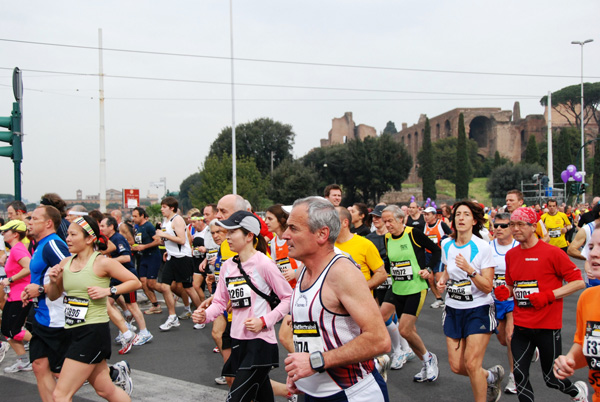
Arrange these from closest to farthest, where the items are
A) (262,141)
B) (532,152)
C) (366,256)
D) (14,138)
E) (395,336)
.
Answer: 1. (366,256)
2. (395,336)
3. (14,138)
4. (262,141)
5. (532,152)

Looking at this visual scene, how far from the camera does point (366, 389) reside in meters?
2.54

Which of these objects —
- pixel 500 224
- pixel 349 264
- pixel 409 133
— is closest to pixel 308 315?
pixel 349 264

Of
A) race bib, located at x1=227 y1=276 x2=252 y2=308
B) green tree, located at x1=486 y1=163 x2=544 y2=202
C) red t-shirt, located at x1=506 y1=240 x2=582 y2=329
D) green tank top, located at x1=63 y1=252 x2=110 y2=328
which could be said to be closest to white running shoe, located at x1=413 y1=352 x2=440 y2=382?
red t-shirt, located at x1=506 y1=240 x2=582 y2=329

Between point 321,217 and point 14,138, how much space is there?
8034 millimetres

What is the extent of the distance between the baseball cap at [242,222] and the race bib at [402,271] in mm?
2561

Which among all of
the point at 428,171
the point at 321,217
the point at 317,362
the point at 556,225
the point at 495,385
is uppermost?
the point at 428,171

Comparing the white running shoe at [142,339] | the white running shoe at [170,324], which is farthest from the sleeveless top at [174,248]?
the white running shoe at [142,339]

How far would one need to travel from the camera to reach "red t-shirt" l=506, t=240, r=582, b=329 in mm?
4445

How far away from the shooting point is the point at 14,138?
8883mm

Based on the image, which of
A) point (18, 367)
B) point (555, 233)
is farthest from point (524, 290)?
point (555, 233)

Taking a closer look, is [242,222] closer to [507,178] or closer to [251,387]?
[251,387]

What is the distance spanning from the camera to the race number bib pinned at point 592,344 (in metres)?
2.82

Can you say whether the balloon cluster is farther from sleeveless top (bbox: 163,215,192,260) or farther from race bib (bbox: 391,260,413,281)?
race bib (bbox: 391,260,413,281)

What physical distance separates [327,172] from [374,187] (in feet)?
20.5
